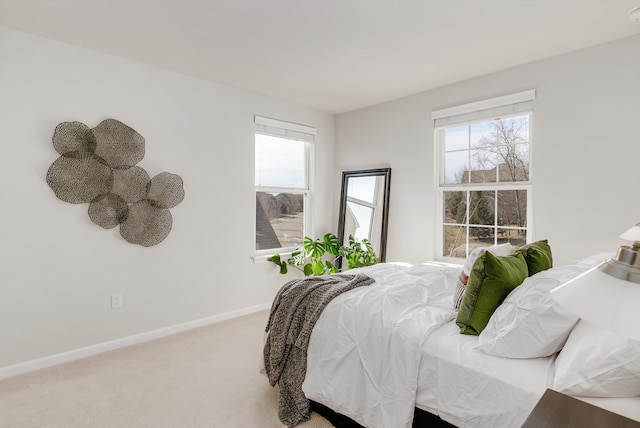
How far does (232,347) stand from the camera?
3113 mm

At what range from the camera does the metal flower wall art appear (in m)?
2.80

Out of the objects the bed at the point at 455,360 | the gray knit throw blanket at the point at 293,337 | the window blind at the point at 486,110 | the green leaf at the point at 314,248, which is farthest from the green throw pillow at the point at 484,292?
the green leaf at the point at 314,248

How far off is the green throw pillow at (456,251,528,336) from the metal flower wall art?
2754mm

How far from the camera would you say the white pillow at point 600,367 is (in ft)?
3.66

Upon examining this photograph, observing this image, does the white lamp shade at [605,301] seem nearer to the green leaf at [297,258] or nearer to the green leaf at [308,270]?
the green leaf at [308,270]

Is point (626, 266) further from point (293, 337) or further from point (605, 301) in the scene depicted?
point (293, 337)

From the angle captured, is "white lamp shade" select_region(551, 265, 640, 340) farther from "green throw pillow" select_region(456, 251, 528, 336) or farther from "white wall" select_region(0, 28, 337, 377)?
"white wall" select_region(0, 28, 337, 377)

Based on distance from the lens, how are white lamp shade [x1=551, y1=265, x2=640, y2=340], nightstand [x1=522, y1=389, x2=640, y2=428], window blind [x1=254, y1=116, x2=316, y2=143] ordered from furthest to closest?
window blind [x1=254, y1=116, x2=316, y2=143] → nightstand [x1=522, y1=389, x2=640, y2=428] → white lamp shade [x1=551, y1=265, x2=640, y2=340]

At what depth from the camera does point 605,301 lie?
0.64 m

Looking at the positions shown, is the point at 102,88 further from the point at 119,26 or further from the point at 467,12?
the point at 467,12

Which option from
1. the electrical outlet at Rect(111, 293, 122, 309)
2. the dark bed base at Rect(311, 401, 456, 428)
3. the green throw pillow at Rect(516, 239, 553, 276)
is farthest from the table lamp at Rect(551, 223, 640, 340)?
the electrical outlet at Rect(111, 293, 122, 309)

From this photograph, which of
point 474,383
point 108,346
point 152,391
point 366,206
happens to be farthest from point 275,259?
point 474,383

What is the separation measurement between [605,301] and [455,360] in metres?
1.01

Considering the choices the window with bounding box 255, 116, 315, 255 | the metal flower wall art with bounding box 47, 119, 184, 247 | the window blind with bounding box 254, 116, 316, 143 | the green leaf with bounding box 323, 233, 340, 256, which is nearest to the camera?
the metal flower wall art with bounding box 47, 119, 184, 247
